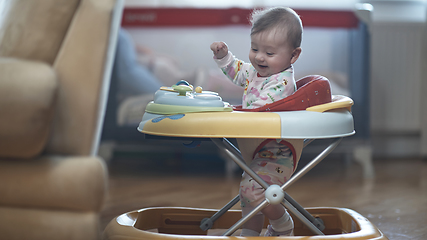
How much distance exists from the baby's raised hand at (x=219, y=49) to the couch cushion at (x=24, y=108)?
1.33 ft

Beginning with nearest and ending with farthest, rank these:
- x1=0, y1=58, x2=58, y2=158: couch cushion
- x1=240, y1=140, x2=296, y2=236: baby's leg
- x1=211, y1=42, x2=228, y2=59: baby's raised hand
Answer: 1. x1=0, y1=58, x2=58, y2=158: couch cushion
2. x1=240, y1=140, x2=296, y2=236: baby's leg
3. x1=211, y1=42, x2=228, y2=59: baby's raised hand

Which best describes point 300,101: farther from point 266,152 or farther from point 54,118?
point 54,118

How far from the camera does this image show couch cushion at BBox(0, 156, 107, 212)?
0.64m

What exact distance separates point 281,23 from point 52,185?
1.78ft

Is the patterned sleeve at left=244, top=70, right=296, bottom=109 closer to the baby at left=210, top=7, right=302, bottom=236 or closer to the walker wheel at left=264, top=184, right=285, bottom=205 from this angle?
the baby at left=210, top=7, right=302, bottom=236

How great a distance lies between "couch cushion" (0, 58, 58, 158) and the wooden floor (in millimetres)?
555

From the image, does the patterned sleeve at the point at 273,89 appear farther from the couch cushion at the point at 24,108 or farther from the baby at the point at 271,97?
the couch cushion at the point at 24,108

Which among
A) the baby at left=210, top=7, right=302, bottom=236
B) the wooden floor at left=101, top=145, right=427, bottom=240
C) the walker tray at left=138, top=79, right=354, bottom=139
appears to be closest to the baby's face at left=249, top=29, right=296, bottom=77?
the baby at left=210, top=7, right=302, bottom=236

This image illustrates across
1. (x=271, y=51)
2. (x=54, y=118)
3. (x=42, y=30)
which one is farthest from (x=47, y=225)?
(x=271, y=51)

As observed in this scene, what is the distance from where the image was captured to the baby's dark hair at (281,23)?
862 mm

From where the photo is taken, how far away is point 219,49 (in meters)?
0.95

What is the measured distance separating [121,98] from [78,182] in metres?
1.30

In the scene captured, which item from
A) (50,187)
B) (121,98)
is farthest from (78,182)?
(121,98)

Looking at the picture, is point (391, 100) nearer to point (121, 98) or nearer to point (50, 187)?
point (121, 98)
